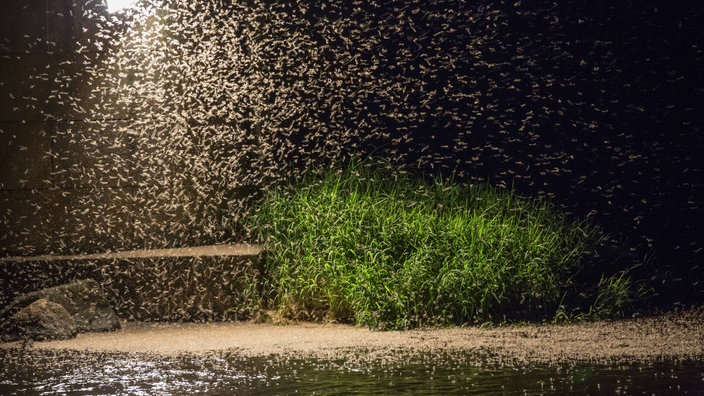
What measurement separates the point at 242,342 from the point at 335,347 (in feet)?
2.93

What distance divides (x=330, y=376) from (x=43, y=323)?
340cm

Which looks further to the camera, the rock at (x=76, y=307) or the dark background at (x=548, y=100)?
the dark background at (x=548, y=100)

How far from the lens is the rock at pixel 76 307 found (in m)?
9.28

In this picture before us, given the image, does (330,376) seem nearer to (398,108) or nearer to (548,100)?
(398,108)

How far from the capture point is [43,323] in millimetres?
9102

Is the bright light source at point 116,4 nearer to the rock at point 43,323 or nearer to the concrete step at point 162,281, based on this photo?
the concrete step at point 162,281

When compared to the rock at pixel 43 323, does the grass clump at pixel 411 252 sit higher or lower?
higher

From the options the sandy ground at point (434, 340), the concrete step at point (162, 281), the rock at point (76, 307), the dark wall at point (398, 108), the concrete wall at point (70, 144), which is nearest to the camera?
the sandy ground at point (434, 340)

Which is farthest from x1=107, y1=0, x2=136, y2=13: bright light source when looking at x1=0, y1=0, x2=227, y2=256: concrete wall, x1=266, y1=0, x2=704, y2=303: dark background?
x1=266, y1=0, x2=704, y2=303: dark background

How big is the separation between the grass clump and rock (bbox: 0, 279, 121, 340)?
161 centimetres

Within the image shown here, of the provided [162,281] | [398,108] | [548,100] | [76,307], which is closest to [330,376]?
[76,307]

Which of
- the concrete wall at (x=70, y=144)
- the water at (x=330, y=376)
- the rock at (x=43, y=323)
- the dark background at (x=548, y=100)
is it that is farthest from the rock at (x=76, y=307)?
the dark background at (x=548, y=100)

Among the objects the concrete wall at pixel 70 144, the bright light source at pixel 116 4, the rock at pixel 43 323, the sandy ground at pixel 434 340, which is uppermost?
the bright light source at pixel 116 4

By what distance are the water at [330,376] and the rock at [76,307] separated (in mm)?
1438
